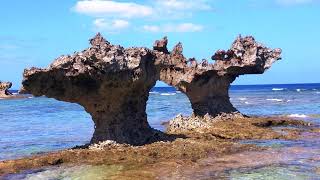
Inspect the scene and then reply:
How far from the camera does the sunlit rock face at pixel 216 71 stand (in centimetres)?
3244

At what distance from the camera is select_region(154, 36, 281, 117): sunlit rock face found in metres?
32.4

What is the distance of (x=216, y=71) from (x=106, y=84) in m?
13.3

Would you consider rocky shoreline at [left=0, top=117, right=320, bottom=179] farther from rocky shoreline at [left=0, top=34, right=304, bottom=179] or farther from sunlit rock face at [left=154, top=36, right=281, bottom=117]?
sunlit rock face at [left=154, top=36, right=281, bottom=117]

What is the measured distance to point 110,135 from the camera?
2191 cm

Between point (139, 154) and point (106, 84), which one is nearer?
point (139, 154)

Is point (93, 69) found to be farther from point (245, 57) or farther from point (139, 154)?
point (245, 57)

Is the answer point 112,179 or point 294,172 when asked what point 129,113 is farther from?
point 294,172

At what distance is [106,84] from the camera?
21.2 metres

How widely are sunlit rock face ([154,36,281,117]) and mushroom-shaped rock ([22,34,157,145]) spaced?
9.15 metres

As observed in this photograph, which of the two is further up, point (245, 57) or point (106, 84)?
point (245, 57)

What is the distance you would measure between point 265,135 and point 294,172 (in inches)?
380

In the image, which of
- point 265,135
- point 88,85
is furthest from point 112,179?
point 265,135

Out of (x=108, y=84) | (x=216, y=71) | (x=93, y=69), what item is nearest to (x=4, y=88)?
(x=216, y=71)

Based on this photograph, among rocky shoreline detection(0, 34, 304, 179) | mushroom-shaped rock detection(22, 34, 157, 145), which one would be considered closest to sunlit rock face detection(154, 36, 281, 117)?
rocky shoreline detection(0, 34, 304, 179)
